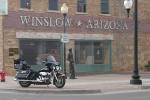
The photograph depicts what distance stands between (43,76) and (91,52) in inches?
586

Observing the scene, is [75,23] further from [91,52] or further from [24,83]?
[24,83]

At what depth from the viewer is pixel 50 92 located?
70.0 ft

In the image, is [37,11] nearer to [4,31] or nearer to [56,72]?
[4,31]

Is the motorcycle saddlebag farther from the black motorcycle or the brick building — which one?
the brick building

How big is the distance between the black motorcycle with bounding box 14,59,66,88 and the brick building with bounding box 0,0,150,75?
9.58 metres

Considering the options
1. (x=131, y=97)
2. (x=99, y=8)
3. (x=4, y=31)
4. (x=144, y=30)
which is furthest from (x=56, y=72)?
(x=144, y=30)

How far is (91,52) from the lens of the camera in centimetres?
3722

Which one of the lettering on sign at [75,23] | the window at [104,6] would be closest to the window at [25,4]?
the lettering on sign at [75,23]

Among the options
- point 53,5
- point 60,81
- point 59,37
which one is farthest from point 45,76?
point 53,5

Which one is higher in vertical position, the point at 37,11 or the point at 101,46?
the point at 37,11

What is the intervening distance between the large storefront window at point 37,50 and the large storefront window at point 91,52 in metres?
1.85

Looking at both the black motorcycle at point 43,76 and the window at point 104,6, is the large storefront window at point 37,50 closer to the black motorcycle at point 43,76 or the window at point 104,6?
the window at point 104,6

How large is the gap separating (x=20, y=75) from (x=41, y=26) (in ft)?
37.4

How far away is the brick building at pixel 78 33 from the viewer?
32.9 metres
